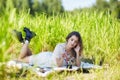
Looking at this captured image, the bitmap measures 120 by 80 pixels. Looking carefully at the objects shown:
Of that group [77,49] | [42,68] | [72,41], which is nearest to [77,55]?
[77,49]

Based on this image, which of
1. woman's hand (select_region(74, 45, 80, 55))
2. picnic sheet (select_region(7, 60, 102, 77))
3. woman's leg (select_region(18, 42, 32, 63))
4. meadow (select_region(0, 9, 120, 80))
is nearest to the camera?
picnic sheet (select_region(7, 60, 102, 77))

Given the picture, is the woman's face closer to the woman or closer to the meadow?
the woman

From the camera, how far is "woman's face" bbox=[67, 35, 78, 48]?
16.6ft

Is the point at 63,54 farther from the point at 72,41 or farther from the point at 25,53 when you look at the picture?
the point at 25,53

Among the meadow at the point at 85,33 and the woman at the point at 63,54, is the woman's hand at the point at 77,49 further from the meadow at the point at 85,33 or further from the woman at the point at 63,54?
the meadow at the point at 85,33

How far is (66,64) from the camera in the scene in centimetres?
507

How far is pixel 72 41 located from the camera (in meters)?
5.12

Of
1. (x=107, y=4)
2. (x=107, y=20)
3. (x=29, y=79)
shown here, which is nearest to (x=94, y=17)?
(x=107, y=20)

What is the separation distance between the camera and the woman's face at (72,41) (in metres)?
5.06

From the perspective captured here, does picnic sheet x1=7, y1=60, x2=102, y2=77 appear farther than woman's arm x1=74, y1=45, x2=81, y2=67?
No

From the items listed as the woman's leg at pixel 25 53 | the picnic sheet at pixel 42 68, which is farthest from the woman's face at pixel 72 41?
the woman's leg at pixel 25 53

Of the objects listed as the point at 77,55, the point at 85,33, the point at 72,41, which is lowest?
the point at 77,55

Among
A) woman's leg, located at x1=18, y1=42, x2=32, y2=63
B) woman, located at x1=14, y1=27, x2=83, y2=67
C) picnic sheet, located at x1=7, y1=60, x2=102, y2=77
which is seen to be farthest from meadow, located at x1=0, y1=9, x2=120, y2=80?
picnic sheet, located at x1=7, y1=60, x2=102, y2=77

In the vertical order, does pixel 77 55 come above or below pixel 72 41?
below
